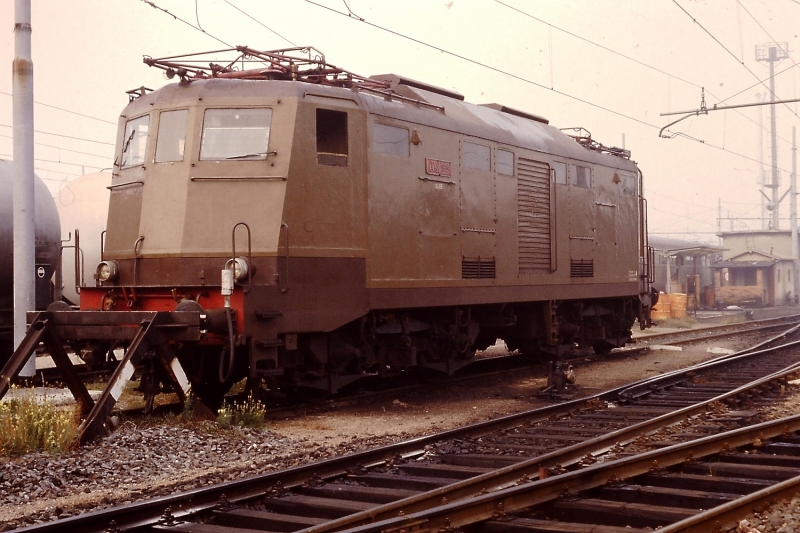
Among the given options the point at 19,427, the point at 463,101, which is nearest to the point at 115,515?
the point at 19,427

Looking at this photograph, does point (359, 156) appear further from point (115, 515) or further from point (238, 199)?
point (115, 515)

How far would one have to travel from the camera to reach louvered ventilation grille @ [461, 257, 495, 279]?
12406 millimetres

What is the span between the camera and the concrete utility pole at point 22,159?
11.8 meters

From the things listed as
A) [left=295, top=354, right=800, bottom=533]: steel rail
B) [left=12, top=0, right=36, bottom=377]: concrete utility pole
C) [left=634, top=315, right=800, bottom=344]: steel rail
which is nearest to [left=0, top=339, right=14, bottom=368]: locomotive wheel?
[left=12, top=0, right=36, bottom=377]: concrete utility pole

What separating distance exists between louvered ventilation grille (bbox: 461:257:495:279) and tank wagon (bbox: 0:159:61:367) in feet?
24.8

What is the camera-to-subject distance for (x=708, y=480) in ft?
20.9

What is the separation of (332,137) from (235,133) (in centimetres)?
115

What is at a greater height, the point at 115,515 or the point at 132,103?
the point at 132,103

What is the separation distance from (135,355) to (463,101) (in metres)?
7.15

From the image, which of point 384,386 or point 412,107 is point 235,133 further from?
point 384,386

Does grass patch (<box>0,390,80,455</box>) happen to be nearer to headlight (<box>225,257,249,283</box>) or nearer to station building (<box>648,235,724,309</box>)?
headlight (<box>225,257,249,283</box>)

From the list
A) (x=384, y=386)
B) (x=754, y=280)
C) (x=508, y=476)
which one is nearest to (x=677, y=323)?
(x=384, y=386)

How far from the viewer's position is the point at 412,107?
38.5ft

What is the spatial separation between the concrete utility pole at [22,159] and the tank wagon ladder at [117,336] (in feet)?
8.69
